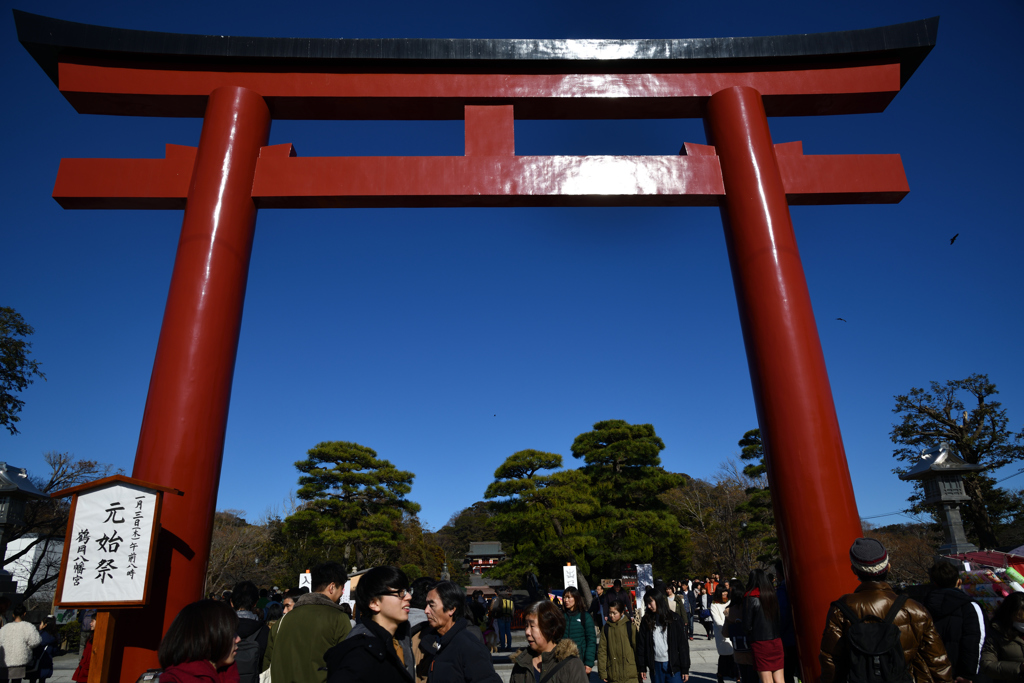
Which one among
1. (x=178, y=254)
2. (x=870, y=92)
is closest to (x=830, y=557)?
(x=870, y=92)

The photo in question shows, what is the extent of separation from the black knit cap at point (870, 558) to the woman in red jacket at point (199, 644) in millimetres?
2383

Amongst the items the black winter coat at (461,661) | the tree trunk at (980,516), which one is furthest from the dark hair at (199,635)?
the tree trunk at (980,516)

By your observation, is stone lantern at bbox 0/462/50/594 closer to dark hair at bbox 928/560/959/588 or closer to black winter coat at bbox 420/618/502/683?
black winter coat at bbox 420/618/502/683

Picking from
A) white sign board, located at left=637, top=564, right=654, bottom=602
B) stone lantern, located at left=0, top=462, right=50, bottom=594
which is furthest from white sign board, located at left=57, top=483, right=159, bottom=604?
white sign board, located at left=637, top=564, right=654, bottom=602

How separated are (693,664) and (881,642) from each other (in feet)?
28.3

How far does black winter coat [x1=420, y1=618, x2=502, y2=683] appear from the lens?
106 inches

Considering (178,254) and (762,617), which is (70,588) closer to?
(178,254)

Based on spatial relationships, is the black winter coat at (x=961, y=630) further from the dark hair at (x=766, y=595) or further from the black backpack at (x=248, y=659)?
the black backpack at (x=248, y=659)

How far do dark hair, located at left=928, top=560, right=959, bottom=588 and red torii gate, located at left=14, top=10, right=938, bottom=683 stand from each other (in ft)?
1.59

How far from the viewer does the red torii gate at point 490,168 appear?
4.25 meters

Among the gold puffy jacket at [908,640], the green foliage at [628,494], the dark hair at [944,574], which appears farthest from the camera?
the green foliage at [628,494]

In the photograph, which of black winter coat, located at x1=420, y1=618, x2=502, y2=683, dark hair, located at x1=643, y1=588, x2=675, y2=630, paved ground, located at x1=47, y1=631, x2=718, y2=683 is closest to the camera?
black winter coat, located at x1=420, y1=618, x2=502, y2=683

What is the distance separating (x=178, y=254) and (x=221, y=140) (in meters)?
1.04

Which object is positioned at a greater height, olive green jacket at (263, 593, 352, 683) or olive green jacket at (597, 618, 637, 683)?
olive green jacket at (263, 593, 352, 683)
